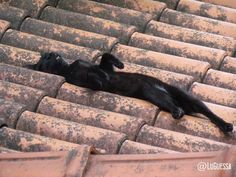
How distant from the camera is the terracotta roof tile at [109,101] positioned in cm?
523

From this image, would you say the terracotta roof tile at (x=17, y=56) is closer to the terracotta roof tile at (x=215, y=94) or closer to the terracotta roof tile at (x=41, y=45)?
the terracotta roof tile at (x=41, y=45)

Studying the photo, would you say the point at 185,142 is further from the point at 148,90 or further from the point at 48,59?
the point at 48,59

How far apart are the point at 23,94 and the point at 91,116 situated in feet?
→ 1.71

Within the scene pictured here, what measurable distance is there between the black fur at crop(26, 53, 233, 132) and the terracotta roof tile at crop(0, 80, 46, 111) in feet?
1.15

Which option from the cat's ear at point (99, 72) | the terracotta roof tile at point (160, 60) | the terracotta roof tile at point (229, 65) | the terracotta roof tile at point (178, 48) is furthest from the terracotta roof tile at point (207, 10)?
the cat's ear at point (99, 72)

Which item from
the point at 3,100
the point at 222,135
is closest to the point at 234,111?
the point at 222,135

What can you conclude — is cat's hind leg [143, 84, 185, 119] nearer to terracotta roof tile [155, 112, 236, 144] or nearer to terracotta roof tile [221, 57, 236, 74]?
terracotta roof tile [155, 112, 236, 144]

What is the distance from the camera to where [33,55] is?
597 centimetres

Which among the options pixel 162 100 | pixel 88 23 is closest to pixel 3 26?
pixel 88 23

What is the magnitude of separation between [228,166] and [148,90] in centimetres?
202

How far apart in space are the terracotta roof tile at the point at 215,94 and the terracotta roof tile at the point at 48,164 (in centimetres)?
195

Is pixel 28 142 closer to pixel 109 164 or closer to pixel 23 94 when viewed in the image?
pixel 23 94

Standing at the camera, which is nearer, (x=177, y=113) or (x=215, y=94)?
(x=177, y=113)

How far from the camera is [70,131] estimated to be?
4.89 m
